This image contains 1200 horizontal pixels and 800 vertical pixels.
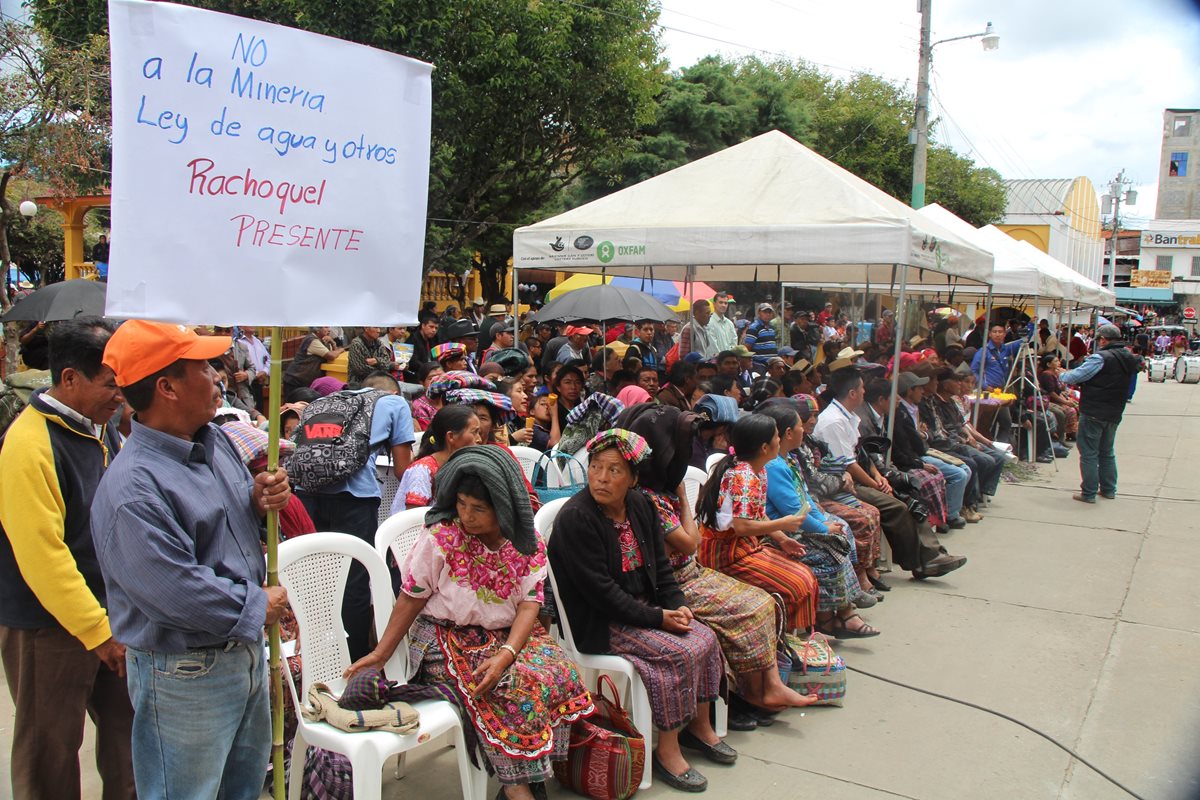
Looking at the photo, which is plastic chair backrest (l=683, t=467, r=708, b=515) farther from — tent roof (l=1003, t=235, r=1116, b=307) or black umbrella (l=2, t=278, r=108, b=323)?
tent roof (l=1003, t=235, r=1116, b=307)

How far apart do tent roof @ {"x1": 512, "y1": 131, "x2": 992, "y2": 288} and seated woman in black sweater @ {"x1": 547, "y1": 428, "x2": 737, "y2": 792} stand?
3660mm

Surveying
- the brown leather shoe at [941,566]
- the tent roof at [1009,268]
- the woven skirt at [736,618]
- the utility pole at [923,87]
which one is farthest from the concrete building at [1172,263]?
the woven skirt at [736,618]

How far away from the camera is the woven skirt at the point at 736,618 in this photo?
409 centimetres

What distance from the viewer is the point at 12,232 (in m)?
29.8

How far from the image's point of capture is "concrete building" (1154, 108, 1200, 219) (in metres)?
1.07

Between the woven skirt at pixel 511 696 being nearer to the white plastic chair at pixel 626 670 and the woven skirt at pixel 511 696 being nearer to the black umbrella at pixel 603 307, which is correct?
the white plastic chair at pixel 626 670

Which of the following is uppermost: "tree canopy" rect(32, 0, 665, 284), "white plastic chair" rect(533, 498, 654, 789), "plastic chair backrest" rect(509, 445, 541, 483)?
"tree canopy" rect(32, 0, 665, 284)

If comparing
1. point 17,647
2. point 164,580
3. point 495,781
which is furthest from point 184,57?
point 495,781

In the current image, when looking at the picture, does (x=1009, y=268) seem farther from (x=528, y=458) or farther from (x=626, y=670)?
(x=626, y=670)

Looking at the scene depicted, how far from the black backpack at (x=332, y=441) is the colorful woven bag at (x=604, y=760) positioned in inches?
64.7

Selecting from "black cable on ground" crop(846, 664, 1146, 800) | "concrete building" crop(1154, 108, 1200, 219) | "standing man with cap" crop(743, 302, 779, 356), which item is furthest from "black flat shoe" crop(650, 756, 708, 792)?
"standing man with cap" crop(743, 302, 779, 356)

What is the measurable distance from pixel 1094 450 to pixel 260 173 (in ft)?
31.3

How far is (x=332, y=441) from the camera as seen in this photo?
4242 millimetres

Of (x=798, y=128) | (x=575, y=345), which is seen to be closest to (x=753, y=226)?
(x=575, y=345)
